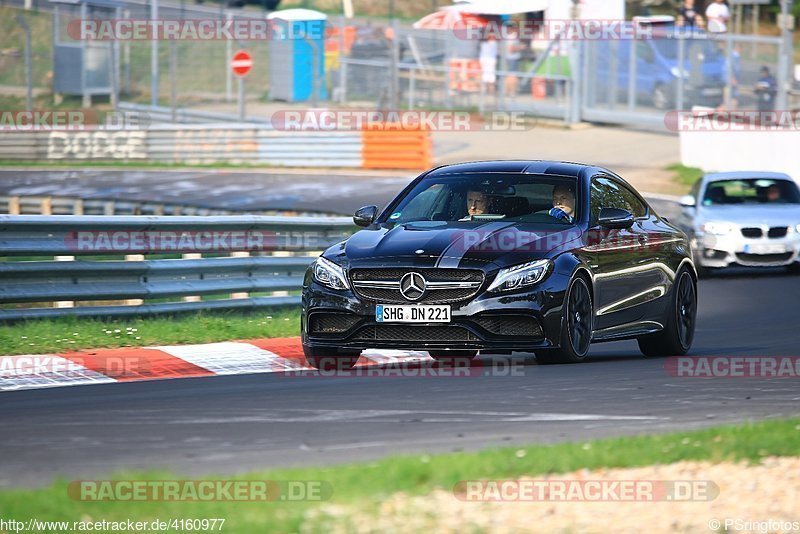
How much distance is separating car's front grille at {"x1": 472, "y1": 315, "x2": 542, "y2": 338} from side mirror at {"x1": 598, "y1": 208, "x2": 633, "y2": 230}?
128cm

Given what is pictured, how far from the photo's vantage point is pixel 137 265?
12.7 m

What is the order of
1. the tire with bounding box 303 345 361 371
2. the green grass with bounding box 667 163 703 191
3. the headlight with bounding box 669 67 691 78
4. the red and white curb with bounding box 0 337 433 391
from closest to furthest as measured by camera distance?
the red and white curb with bounding box 0 337 433 391
the tire with bounding box 303 345 361 371
the green grass with bounding box 667 163 703 191
the headlight with bounding box 669 67 691 78

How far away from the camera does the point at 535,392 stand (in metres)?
8.94

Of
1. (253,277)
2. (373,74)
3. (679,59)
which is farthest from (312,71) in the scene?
(253,277)

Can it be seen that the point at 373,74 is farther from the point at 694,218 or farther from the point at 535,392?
the point at 535,392

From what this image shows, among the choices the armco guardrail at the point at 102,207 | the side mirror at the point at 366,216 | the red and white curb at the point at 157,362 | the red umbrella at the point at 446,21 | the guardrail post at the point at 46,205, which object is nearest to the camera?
the red and white curb at the point at 157,362

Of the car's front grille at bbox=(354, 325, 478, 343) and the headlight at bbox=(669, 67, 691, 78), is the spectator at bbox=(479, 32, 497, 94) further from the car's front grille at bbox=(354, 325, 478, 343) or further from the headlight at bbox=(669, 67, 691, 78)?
the car's front grille at bbox=(354, 325, 478, 343)

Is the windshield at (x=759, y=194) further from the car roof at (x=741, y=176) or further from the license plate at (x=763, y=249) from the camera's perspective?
the license plate at (x=763, y=249)

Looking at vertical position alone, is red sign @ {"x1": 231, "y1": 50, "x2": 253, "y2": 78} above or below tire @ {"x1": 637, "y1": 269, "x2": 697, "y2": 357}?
above

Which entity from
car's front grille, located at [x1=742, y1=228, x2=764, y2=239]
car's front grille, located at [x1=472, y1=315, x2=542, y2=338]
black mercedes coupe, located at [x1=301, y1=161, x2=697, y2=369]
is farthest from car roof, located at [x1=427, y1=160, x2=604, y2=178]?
car's front grille, located at [x1=742, y1=228, x2=764, y2=239]

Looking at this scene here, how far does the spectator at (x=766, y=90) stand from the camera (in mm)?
31922

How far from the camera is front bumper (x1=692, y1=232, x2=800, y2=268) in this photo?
1934 cm

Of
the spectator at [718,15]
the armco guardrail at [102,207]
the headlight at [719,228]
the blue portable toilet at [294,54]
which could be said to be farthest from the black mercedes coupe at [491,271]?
the blue portable toilet at [294,54]

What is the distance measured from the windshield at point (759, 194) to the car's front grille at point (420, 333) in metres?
11.1
